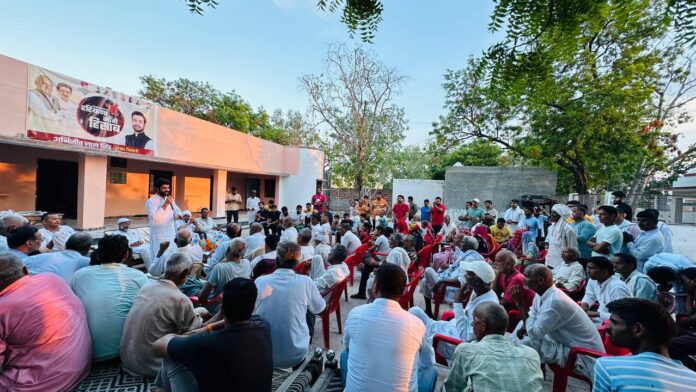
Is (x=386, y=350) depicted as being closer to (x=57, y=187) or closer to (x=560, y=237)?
(x=560, y=237)

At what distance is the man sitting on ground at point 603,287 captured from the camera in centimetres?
311

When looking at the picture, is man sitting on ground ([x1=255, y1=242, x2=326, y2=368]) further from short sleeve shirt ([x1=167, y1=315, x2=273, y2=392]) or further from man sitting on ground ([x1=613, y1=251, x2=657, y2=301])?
man sitting on ground ([x1=613, y1=251, x2=657, y2=301])

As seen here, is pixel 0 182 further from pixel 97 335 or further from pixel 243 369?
pixel 243 369

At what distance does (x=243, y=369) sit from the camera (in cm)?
170

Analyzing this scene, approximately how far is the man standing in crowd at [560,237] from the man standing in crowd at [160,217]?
6.02m

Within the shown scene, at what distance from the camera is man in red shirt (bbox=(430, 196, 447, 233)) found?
31.1 ft

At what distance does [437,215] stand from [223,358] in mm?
8506

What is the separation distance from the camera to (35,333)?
6.23 feet

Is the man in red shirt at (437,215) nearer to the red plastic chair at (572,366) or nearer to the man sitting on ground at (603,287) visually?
the man sitting on ground at (603,287)

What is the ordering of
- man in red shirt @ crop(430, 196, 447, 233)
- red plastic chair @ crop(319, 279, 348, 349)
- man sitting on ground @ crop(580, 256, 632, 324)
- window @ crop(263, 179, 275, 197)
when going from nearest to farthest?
1. man sitting on ground @ crop(580, 256, 632, 324)
2. red plastic chair @ crop(319, 279, 348, 349)
3. man in red shirt @ crop(430, 196, 447, 233)
4. window @ crop(263, 179, 275, 197)

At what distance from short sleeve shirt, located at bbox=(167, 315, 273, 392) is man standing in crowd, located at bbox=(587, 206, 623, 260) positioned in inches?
176

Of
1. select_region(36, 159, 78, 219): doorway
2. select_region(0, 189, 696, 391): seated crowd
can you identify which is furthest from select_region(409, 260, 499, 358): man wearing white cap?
select_region(36, 159, 78, 219): doorway

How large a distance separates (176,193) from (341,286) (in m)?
14.2

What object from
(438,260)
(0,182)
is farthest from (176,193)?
(438,260)
